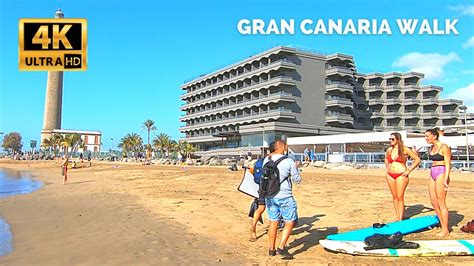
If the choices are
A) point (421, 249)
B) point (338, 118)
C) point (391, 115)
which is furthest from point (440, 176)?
point (391, 115)

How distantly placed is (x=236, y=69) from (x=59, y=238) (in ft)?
227

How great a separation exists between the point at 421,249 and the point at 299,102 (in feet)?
201

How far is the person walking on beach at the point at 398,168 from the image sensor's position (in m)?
6.82

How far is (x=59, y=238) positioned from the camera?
290 inches

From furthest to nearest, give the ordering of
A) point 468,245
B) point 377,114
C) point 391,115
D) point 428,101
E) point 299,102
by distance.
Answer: point 377,114 < point 391,115 < point 428,101 < point 299,102 < point 468,245

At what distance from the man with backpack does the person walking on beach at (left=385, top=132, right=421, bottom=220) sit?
2309mm

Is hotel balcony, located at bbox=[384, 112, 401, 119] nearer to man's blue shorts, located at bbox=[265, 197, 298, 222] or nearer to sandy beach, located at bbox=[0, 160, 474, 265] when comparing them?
sandy beach, located at bbox=[0, 160, 474, 265]

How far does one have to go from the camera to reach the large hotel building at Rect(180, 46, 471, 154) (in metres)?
64.5

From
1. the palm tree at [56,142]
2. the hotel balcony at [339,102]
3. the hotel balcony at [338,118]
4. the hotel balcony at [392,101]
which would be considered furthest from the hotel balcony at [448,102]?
the palm tree at [56,142]

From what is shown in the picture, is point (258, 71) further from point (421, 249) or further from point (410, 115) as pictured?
point (421, 249)

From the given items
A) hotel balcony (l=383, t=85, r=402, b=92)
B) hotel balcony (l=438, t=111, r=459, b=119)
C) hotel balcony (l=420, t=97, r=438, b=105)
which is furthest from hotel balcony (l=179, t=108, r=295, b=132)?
hotel balcony (l=438, t=111, r=459, b=119)

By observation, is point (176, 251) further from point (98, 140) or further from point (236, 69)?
point (98, 140)

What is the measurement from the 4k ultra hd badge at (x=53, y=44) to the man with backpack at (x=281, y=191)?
24.9 ft

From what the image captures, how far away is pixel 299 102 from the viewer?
216 feet
